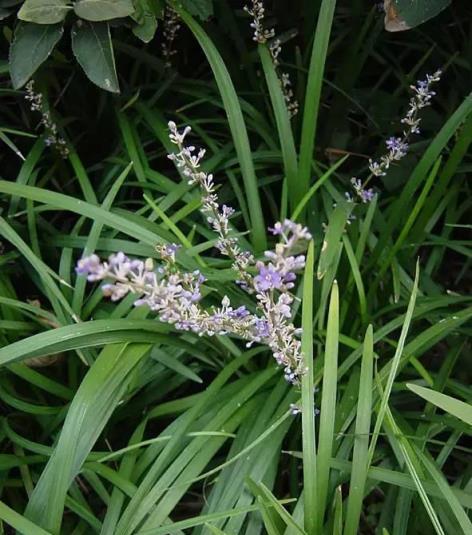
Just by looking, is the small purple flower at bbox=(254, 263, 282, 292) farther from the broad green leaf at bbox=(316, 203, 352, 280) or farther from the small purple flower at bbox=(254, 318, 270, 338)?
the broad green leaf at bbox=(316, 203, 352, 280)

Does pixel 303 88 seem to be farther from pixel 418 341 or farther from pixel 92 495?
pixel 92 495

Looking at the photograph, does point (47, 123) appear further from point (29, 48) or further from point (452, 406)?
point (452, 406)

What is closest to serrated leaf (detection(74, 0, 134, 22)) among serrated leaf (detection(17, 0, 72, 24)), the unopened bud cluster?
serrated leaf (detection(17, 0, 72, 24))

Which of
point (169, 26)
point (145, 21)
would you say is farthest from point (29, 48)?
point (169, 26)

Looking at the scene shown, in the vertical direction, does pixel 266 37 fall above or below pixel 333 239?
above

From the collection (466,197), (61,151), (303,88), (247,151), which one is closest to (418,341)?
(247,151)

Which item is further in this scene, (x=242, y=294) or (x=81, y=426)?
(x=242, y=294)

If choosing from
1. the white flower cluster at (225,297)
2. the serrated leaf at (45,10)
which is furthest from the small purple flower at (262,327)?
the serrated leaf at (45,10)
